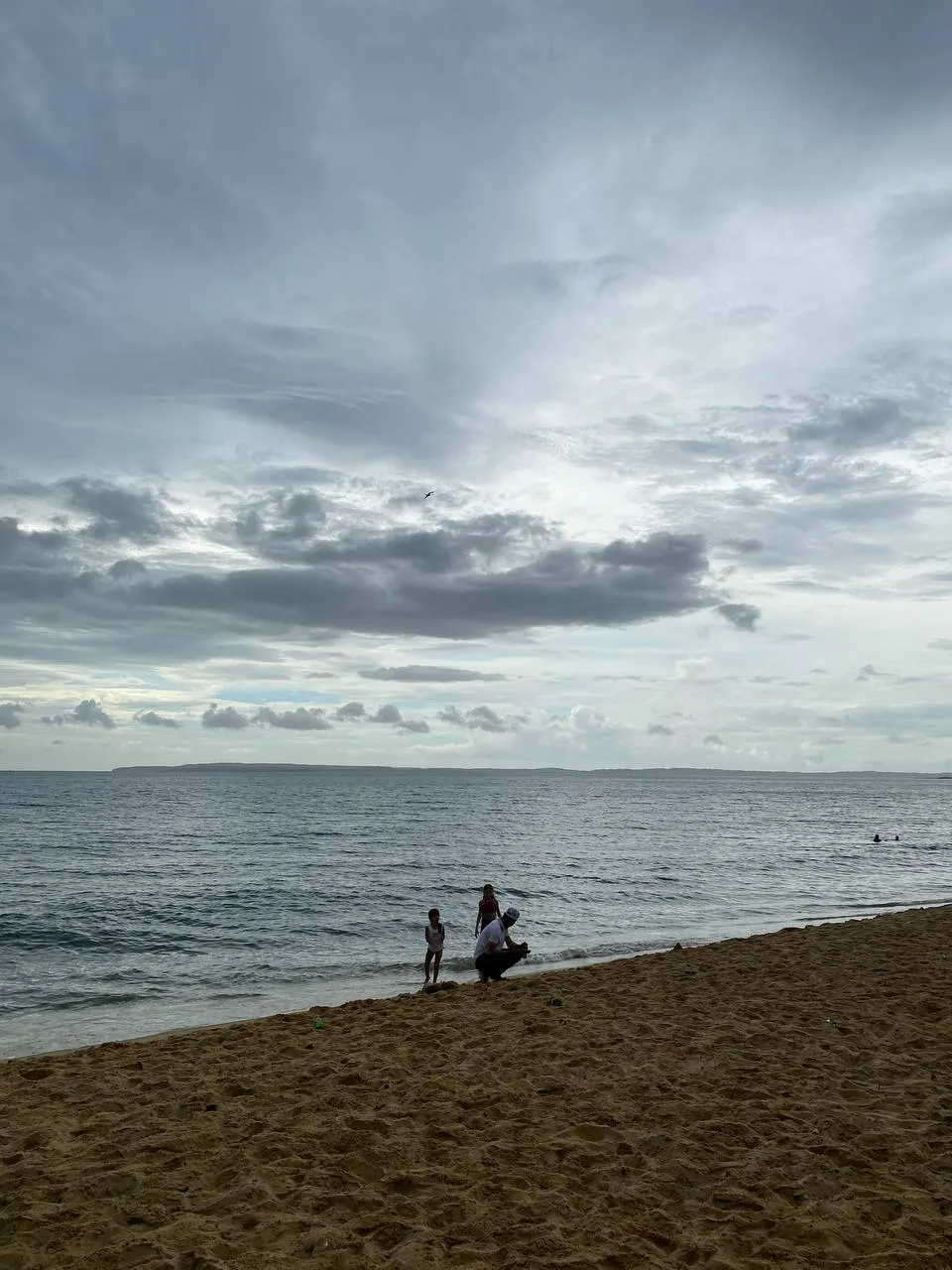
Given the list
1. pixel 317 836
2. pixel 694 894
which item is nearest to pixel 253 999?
pixel 694 894

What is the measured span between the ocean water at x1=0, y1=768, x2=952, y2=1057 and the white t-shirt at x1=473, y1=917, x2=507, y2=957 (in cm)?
233

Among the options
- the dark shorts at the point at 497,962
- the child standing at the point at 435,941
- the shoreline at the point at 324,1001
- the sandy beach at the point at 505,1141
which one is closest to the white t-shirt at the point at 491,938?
the dark shorts at the point at 497,962

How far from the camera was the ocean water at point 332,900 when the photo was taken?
1609cm

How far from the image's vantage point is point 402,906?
25906 millimetres

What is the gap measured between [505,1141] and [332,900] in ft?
70.2

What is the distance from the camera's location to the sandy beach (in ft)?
16.8

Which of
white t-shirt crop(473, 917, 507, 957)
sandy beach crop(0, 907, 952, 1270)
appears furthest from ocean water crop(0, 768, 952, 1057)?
sandy beach crop(0, 907, 952, 1270)

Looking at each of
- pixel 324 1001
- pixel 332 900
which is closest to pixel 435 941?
pixel 324 1001

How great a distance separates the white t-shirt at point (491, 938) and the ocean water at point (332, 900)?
7.64 feet

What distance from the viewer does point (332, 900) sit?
27.0 metres

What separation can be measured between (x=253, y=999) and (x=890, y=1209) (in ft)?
40.4

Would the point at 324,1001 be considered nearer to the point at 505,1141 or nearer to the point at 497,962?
the point at 497,962

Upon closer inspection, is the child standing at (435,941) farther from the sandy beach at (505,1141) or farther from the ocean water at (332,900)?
the sandy beach at (505,1141)

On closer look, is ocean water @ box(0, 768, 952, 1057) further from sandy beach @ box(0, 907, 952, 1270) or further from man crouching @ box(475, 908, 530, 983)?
sandy beach @ box(0, 907, 952, 1270)
